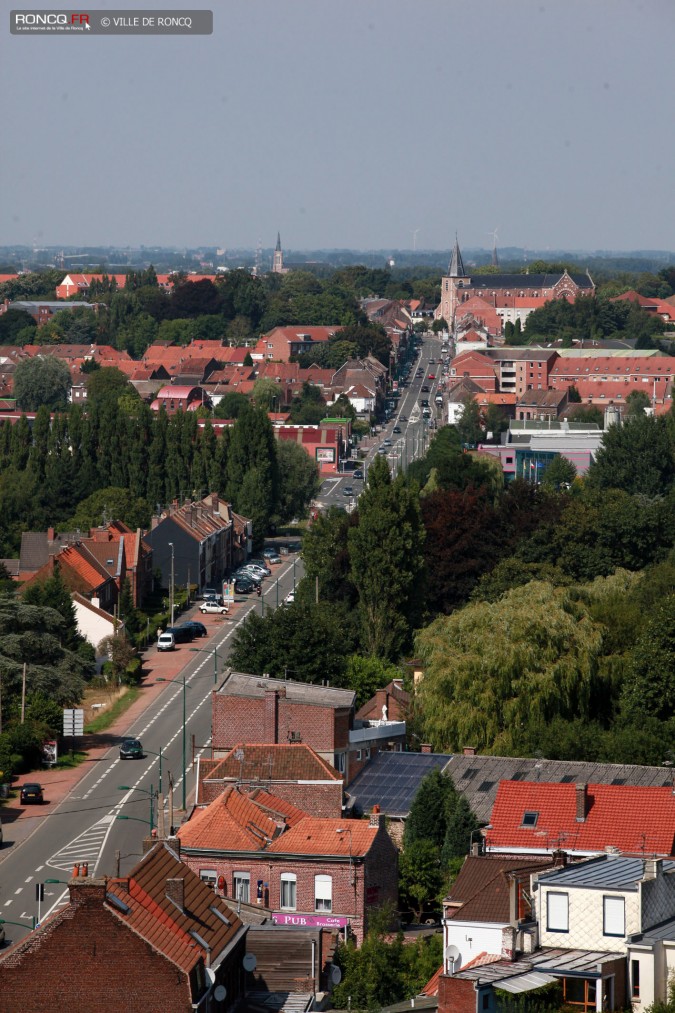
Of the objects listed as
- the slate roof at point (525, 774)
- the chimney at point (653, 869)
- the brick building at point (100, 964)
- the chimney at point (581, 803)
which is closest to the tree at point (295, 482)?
the slate roof at point (525, 774)

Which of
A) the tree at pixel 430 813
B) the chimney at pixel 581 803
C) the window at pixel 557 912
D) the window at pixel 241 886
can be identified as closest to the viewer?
the window at pixel 557 912

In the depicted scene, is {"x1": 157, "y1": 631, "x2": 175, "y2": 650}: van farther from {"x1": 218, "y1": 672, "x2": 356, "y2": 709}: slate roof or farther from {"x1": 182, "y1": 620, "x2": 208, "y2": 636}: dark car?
{"x1": 218, "y1": 672, "x2": 356, "y2": 709}: slate roof

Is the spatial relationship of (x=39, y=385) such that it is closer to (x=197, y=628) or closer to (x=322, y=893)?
(x=197, y=628)

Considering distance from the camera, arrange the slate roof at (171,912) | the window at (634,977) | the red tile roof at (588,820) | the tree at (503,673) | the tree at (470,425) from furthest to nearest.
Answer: the tree at (470,425) → the tree at (503,673) → the red tile roof at (588,820) → the window at (634,977) → the slate roof at (171,912)

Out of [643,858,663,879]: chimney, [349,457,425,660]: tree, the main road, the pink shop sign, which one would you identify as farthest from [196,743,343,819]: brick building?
[349,457,425,660]: tree

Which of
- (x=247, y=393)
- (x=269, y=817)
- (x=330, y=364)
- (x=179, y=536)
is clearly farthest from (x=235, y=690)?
(x=330, y=364)

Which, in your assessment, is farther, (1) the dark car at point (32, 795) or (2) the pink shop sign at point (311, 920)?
(1) the dark car at point (32, 795)

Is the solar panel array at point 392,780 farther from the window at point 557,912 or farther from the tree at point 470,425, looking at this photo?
the tree at point 470,425
